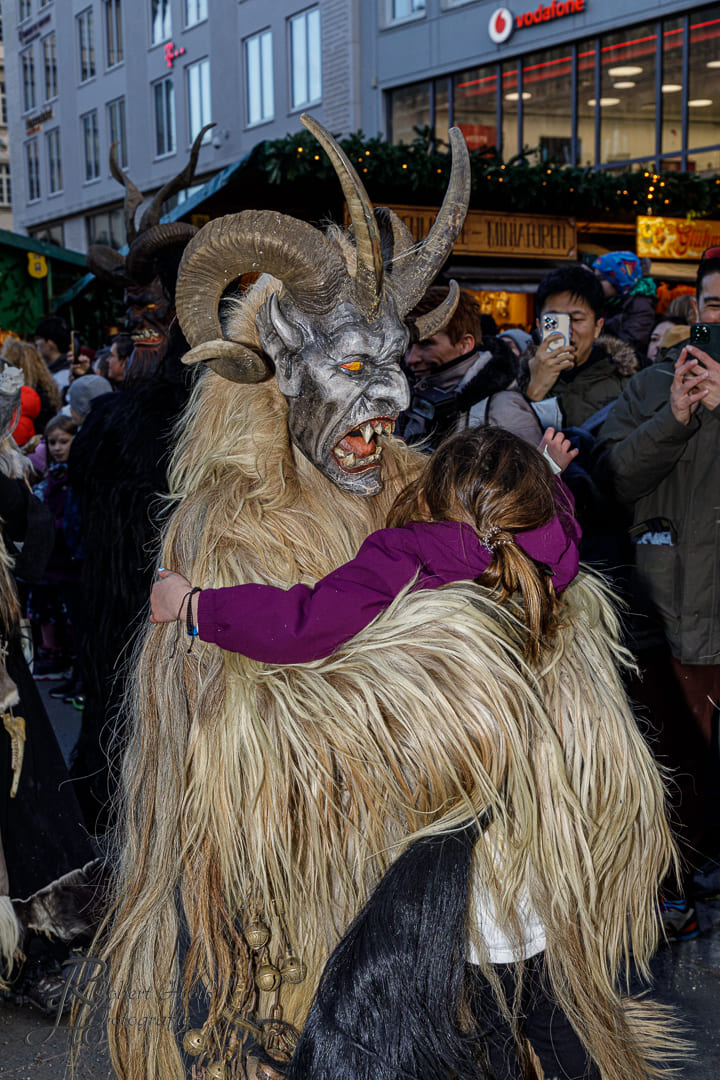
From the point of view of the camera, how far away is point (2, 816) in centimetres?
330

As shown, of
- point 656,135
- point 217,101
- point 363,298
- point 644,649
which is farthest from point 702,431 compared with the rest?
point 217,101

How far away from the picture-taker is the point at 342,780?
2203 millimetres

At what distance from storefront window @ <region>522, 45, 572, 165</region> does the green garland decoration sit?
758 centimetres

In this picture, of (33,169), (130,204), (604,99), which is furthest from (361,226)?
(33,169)

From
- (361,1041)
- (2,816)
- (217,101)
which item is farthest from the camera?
(217,101)

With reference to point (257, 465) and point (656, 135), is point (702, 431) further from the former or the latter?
point (656, 135)

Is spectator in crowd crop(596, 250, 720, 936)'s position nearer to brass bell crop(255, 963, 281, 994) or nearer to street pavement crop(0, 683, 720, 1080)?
street pavement crop(0, 683, 720, 1080)

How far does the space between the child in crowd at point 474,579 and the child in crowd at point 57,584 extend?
164 inches

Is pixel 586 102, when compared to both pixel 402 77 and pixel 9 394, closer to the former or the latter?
pixel 402 77

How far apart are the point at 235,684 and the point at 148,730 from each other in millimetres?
325

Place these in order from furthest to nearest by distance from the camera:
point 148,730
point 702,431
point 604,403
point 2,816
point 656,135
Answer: point 656,135, point 604,403, point 702,431, point 2,816, point 148,730

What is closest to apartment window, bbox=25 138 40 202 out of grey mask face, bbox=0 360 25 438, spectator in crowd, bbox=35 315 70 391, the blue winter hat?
spectator in crowd, bbox=35 315 70 391

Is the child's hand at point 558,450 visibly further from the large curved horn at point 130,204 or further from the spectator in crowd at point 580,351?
the large curved horn at point 130,204

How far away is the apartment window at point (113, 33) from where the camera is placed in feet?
102
